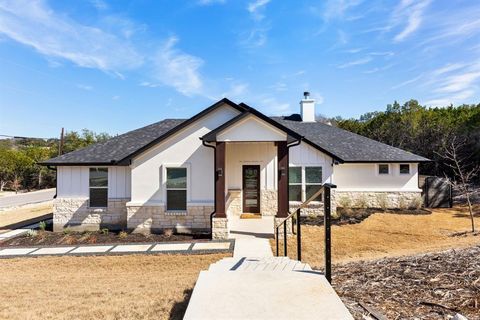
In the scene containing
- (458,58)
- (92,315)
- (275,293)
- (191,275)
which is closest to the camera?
(275,293)

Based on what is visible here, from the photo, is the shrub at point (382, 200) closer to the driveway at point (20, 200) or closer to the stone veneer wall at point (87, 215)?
the stone veneer wall at point (87, 215)

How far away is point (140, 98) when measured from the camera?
23.0 meters

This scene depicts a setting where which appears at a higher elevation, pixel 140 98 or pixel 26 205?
pixel 140 98

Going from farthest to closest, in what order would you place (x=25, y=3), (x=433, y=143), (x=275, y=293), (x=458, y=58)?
(x=433, y=143), (x=458, y=58), (x=25, y=3), (x=275, y=293)

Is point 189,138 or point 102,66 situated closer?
point 189,138

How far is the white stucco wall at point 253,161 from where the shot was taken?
13477 mm

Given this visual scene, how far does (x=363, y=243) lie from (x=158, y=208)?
7.86 metres

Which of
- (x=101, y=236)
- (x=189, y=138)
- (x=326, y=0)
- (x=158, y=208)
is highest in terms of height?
(x=326, y=0)

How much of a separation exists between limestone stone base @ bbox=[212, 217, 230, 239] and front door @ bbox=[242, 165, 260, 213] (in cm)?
311

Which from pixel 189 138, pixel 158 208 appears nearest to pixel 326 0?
pixel 189 138

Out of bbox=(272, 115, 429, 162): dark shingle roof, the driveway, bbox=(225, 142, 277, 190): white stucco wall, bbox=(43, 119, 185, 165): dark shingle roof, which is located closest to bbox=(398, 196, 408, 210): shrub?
bbox=(272, 115, 429, 162): dark shingle roof

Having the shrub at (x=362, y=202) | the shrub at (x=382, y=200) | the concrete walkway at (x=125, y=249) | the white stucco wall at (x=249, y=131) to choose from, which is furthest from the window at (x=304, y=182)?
the concrete walkway at (x=125, y=249)

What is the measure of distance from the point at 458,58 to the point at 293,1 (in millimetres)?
9220

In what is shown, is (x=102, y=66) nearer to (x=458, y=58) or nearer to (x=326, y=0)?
(x=326, y=0)
